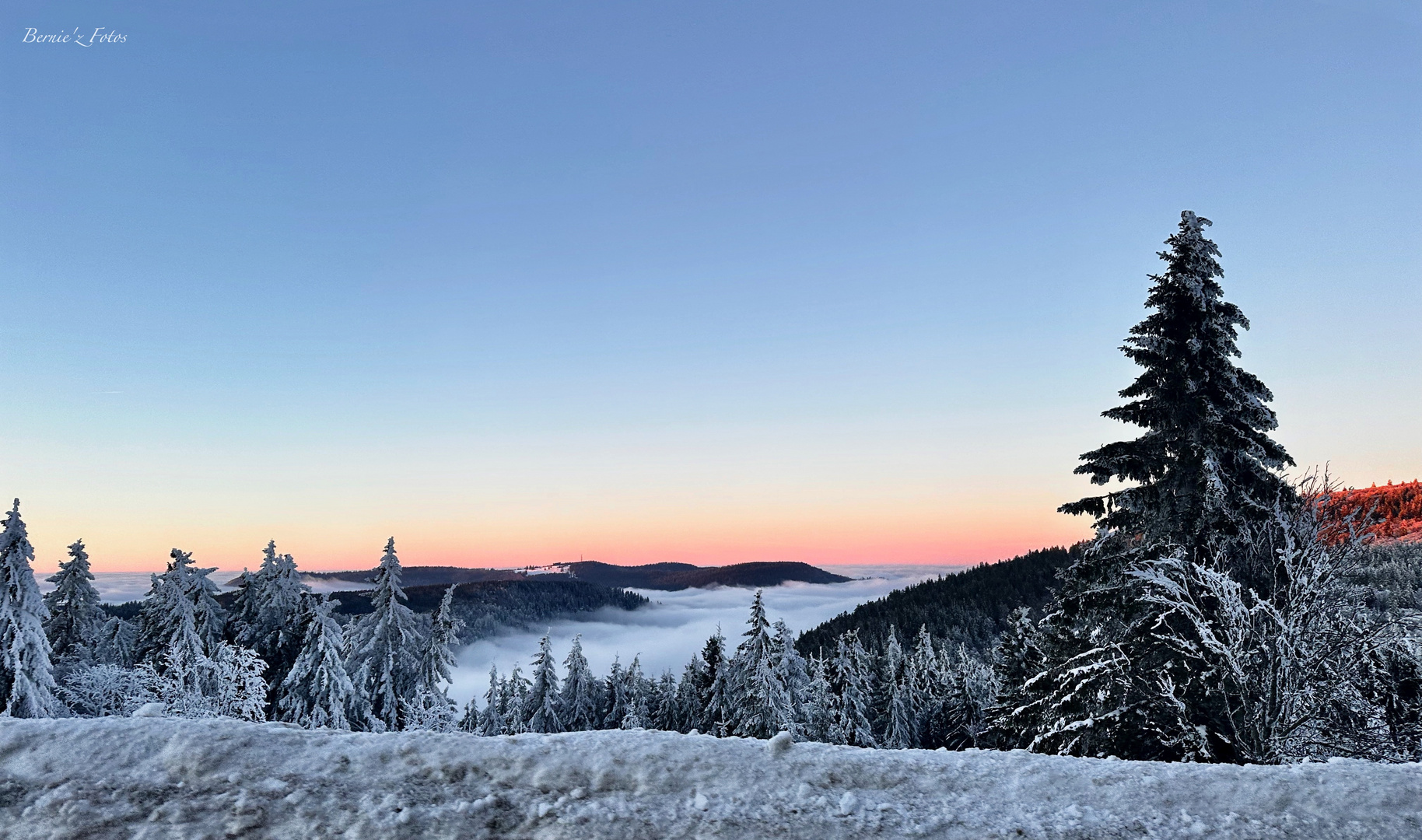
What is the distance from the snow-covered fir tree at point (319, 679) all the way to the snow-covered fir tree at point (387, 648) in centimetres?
305

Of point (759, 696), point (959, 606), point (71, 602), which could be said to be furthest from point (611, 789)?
point (959, 606)

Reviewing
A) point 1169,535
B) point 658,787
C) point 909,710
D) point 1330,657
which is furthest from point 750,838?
point 909,710

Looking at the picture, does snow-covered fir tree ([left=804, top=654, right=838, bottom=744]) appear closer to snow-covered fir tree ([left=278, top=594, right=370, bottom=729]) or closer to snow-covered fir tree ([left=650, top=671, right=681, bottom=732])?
snow-covered fir tree ([left=650, top=671, right=681, bottom=732])

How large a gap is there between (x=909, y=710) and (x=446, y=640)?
37.5 metres

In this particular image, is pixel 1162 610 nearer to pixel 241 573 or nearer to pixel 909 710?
pixel 241 573

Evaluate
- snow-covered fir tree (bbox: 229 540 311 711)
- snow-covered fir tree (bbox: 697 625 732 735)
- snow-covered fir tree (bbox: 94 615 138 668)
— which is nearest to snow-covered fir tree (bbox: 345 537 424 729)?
snow-covered fir tree (bbox: 229 540 311 711)

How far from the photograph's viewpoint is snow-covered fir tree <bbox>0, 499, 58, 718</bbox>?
20422 millimetres

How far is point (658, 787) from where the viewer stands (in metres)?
5.74

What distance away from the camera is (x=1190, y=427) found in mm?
16953

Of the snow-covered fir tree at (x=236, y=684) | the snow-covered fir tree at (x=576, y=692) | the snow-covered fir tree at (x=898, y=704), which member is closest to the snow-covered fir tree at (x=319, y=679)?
the snow-covered fir tree at (x=236, y=684)

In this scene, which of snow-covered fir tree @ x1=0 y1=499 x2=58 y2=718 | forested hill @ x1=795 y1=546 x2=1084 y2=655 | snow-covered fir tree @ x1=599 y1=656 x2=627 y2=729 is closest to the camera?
snow-covered fir tree @ x1=0 y1=499 x2=58 y2=718

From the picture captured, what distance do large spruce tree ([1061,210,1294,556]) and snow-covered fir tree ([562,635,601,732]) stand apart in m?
37.0

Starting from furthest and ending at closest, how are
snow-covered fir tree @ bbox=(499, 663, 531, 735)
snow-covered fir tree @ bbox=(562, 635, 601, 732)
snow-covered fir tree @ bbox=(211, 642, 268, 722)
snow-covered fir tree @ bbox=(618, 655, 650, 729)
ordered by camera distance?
snow-covered fir tree @ bbox=(618, 655, 650, 729)
snow-covered fir tree @ bbox=(562, 635, 601, 732)
snow-covered fir tree @ bbox=(499, 663, 531, 735)
snow-covered fir tree @ bbox=(211, 642, 268, 722)

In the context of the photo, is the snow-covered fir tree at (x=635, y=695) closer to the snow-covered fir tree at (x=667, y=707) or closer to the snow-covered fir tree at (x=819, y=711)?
the snow-covered fir tree at (x=667, y=707)
